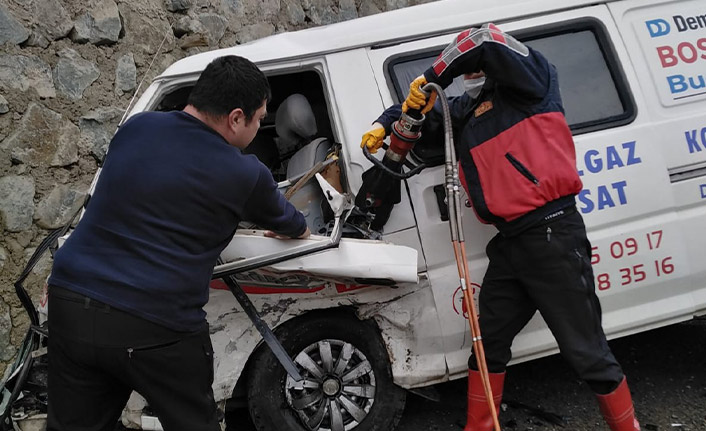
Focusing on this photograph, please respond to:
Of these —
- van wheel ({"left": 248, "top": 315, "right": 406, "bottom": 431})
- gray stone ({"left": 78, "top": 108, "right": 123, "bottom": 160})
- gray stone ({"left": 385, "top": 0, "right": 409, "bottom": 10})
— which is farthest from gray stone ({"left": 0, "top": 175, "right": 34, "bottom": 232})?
gray stone ({"left": 385, "top": 0, "right": 409, "bottom": 10})

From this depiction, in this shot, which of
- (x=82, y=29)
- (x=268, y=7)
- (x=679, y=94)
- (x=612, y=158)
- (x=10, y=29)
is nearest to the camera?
(x=612, y=158)

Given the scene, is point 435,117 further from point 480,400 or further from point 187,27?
point 187,27

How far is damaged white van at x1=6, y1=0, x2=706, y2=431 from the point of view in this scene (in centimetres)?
300

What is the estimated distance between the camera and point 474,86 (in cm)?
292

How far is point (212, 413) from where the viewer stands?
2.22 m

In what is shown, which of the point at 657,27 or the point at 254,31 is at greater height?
the point at 254,31

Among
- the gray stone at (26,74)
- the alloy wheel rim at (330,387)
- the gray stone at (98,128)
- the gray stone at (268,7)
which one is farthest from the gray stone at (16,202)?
the gray stone at (268,7)

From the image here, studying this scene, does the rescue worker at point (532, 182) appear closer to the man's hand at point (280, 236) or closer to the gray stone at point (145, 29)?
the man's hand at point (280, 236)

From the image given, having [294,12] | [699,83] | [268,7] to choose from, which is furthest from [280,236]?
[294,12]

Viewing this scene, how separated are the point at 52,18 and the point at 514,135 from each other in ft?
10.9

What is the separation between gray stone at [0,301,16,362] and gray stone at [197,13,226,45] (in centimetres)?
267

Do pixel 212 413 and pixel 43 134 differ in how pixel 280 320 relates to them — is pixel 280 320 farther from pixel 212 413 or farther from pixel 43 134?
pixel 43 134

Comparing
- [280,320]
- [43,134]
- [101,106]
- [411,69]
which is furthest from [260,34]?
[280,320]

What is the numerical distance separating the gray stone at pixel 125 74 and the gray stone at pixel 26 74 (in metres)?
0.50
